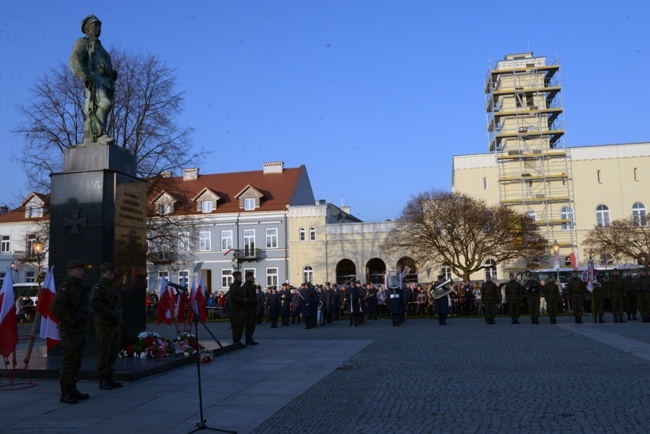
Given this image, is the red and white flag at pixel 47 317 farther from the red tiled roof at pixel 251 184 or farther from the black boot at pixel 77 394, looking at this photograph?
the red tiled roof at pixel 251 184

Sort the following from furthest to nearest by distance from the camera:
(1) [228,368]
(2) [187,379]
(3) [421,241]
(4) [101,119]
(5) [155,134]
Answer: (3) [421,241]
(5) [155,134]
(4) [101,119]
(1) [228,368]
(2) [187,379]

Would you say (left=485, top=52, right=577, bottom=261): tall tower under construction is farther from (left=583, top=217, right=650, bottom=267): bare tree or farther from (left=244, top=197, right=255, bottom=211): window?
(left=244, top=197, right=255, bottom=211): window

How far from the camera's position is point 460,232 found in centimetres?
4522

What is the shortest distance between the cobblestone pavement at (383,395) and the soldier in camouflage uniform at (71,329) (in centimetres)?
28

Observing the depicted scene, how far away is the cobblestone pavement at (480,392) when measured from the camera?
22.9 feet

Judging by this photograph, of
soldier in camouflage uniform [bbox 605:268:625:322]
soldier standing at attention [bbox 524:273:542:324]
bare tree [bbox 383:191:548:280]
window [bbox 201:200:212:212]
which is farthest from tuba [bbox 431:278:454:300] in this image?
window [bbox 201:200:212:212]

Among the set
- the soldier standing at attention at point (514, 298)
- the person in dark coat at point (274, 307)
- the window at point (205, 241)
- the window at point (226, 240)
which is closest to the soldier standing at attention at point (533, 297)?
the soldier standing at attention at point (514, 298)

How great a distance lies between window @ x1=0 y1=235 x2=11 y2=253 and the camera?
59.9m

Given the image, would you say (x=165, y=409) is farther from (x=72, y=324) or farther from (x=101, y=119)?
(x=101, y=119)

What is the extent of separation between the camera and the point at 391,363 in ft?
39.1

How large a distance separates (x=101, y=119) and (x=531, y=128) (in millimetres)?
51309

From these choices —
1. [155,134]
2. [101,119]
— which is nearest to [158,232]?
[155,134]

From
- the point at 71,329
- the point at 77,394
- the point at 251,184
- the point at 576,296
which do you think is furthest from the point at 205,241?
the point at 77,394

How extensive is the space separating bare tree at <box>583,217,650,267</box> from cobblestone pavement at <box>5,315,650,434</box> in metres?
34.9
